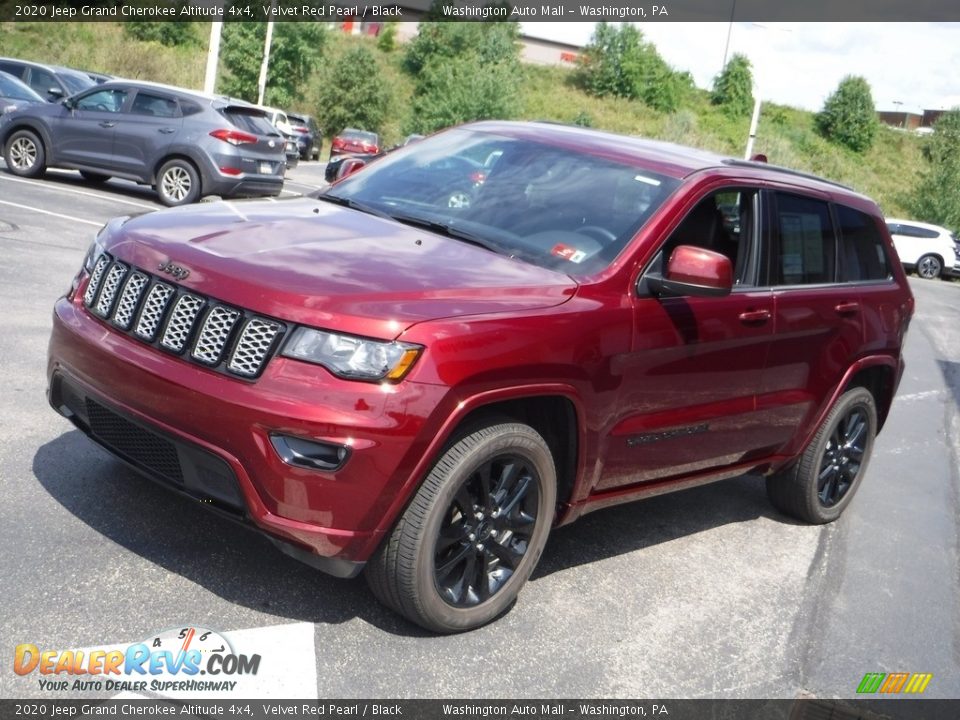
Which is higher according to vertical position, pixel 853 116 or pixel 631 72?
pixel 631 72

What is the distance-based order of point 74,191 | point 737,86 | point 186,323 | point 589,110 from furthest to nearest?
1. point 737,86
2. point 589,110
3. point 74,191
4. point 186,323

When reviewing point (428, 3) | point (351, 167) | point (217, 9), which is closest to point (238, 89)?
point (428, 3)

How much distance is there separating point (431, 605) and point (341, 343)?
3.21 feet

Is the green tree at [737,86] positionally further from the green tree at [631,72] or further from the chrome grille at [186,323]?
the chrome grille at [186,323]

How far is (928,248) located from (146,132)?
1118 inches

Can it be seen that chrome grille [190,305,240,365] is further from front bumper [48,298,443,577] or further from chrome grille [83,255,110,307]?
chrome grille [83,255,110,307]

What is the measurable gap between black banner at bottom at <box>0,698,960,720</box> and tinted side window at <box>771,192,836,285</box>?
6.62ft

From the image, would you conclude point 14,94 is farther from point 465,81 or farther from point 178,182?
point 465,81

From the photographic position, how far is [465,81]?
178 feet

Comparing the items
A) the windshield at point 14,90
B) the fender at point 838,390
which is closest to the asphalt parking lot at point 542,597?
the fender at point 838,390

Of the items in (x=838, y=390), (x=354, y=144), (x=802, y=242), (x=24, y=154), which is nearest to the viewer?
(x=802, y=242)

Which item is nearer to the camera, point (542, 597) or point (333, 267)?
point (333, 267)

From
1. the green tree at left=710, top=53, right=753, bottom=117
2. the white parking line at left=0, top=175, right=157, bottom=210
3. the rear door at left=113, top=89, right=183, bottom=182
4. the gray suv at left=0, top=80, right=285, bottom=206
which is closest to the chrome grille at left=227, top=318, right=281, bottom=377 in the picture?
the white parking line at left=0, top=175, right=157, bottom=210

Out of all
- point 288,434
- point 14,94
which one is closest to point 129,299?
point 288,434
